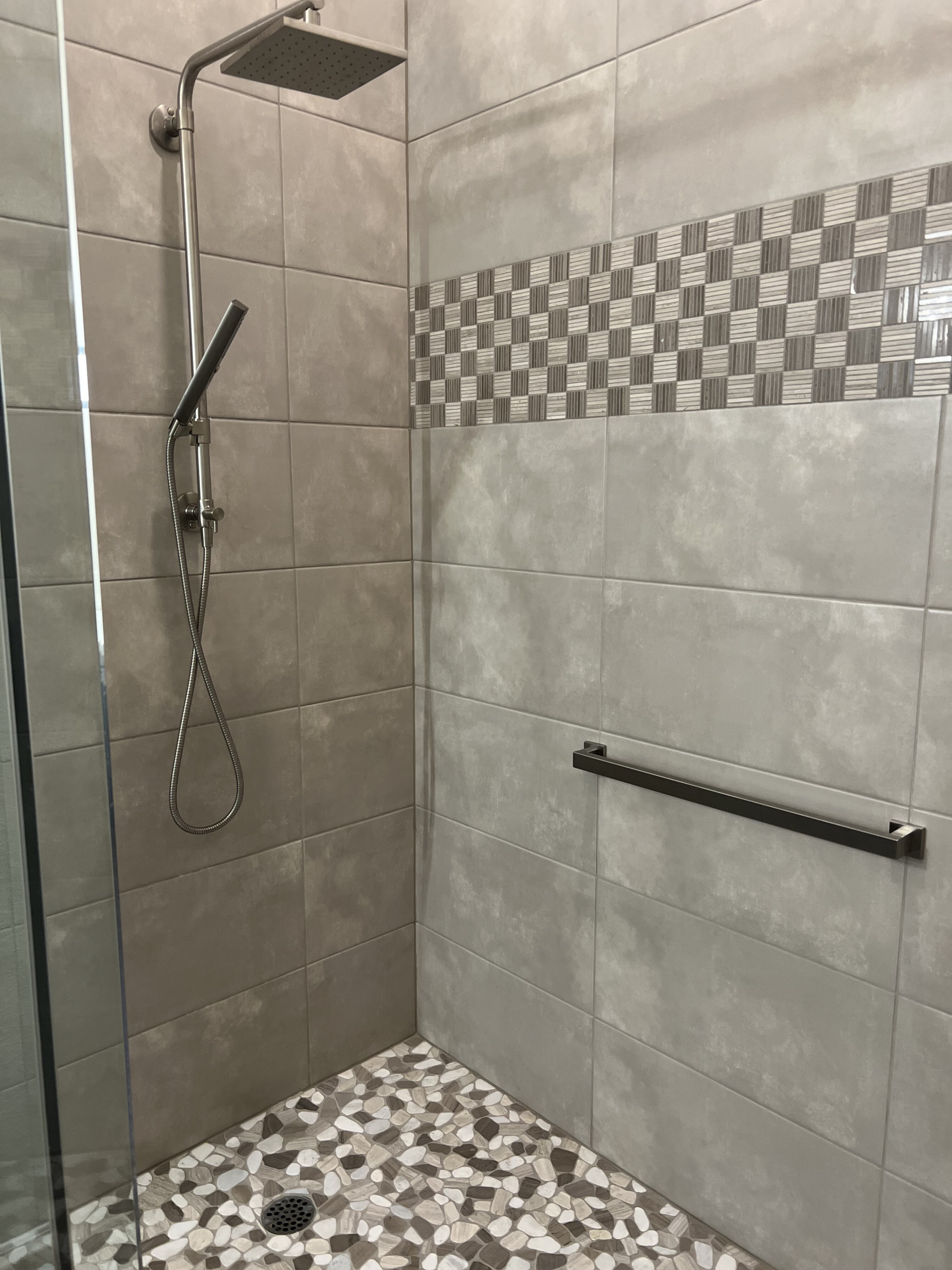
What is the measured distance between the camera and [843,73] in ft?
4.22

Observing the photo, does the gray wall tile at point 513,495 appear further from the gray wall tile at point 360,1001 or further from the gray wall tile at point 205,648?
the gray wall tile at point 360,1001

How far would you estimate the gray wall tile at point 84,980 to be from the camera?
0.79 m

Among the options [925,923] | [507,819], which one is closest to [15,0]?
[925,923]

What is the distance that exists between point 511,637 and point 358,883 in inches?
27.1

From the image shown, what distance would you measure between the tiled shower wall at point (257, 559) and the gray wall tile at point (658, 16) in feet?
1.93

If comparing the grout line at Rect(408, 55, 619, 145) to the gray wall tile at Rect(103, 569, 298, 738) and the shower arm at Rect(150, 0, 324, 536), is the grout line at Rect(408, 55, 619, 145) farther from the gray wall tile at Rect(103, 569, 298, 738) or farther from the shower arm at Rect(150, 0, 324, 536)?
the gray wall tile at Rect(103, 569, 298, 738)

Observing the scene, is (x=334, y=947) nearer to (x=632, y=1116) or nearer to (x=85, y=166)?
(x=632, y=1116)

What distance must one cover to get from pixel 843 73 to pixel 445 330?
88 centimetres

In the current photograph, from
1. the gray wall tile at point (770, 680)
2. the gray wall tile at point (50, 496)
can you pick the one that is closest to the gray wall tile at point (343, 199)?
the gray wall tile at point (770, 680)

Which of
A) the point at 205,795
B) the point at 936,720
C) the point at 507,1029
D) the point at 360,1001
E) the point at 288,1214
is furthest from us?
the point at 360,1001

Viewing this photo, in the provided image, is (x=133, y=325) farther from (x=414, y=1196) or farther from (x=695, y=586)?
(x=414, y=1196)

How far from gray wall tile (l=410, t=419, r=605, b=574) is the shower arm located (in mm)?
512

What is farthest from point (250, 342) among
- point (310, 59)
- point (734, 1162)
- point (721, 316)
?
point (734, 1162)

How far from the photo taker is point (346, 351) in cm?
192
